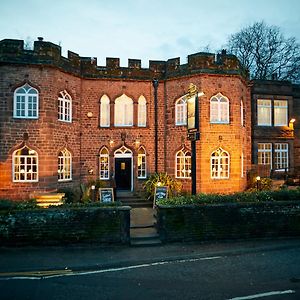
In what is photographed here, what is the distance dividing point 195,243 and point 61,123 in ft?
36.4

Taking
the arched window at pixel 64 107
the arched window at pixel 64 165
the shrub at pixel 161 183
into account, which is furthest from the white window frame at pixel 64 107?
the shrub at pixel 161 183

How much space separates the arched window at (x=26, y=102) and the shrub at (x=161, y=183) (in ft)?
24.9

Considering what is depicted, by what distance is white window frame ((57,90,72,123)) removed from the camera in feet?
56.3

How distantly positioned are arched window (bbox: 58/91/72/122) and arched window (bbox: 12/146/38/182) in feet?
8.63

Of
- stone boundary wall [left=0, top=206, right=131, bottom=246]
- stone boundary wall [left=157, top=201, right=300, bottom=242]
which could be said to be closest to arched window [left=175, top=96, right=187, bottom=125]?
stone boundary wall [left=157, top=201, right=300, bottom=242]

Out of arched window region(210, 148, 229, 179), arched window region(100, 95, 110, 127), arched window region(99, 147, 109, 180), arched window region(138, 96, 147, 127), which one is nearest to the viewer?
arched window region(210, 148, 229, 179)

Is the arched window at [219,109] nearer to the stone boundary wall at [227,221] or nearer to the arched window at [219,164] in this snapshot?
the arched window at [219,164]

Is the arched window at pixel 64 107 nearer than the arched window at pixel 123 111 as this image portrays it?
Yes

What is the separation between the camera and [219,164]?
59.2ft

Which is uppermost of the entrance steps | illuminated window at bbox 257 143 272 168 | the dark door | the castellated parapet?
A: the castellated parapet

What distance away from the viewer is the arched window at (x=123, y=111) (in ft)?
63.6

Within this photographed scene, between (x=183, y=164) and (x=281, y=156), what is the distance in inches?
380

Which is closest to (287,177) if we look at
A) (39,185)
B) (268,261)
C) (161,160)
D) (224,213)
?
(161,160)

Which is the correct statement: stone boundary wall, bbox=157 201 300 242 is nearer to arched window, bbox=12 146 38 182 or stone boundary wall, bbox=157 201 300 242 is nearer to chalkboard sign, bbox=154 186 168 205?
chalkboard sign, bbox=154 186 168 205
